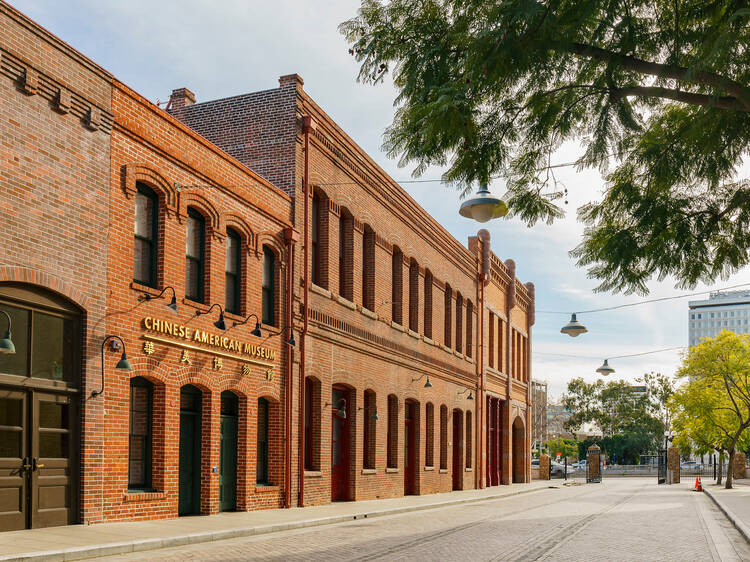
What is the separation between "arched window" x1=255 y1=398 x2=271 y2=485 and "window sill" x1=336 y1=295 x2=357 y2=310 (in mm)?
4137

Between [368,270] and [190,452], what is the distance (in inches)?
380

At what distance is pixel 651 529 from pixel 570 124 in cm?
1067

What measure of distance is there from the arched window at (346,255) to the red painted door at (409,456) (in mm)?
6529

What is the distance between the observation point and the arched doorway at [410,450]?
2828 cm

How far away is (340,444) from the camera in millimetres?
23219

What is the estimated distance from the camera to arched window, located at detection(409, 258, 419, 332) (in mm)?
28781

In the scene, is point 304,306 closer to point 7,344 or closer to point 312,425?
point 312,425

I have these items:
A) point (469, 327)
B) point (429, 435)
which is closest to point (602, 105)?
point (429, 435)

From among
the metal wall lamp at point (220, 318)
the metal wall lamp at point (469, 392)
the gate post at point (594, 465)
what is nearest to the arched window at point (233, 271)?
the metal wall lamp at point (220, 318)

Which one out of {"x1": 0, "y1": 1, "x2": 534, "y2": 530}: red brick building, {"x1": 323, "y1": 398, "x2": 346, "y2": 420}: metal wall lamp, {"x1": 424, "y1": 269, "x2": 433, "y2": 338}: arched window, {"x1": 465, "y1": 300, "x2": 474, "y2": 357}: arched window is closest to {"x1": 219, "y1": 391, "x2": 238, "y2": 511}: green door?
{"x1": 0, "y1": 1, "x2": 534, "y2": 530}: red brick building

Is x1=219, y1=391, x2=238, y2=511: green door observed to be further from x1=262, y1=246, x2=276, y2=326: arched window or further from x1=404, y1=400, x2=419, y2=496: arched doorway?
x1=404, y1=400, x2=419, y2=496: arched doorway

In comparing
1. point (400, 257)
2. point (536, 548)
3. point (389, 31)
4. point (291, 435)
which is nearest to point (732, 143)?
point (389, 31)

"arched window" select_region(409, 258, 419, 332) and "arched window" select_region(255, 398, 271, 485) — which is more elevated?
"arched window" select_region(409, 258, 419, 332)

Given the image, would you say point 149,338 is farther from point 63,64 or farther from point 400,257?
point 400,257
